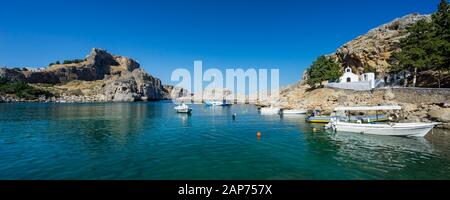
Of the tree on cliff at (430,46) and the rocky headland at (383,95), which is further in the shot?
the tree on cliff at (430,46)

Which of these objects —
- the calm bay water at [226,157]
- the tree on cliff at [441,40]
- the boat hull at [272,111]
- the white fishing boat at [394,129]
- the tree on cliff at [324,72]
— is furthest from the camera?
the tree on cliff at [324,72]

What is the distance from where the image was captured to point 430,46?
174 ft

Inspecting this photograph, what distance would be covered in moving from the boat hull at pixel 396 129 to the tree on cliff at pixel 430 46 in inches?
972

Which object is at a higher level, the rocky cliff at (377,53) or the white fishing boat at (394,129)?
the rocky cliff at (377,53)

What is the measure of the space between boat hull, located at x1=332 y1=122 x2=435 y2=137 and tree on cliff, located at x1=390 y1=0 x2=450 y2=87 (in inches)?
972

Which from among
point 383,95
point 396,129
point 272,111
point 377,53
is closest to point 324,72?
point 377,53

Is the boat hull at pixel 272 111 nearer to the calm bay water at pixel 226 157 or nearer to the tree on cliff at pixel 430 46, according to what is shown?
the tree on cliff at pixel 430 46

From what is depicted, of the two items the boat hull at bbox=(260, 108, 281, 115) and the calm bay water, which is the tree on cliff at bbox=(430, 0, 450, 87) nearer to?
the calm bay water

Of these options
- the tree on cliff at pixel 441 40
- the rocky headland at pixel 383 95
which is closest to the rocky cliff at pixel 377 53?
the rocky headland at pixel 383 95

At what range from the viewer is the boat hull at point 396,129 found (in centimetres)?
3319

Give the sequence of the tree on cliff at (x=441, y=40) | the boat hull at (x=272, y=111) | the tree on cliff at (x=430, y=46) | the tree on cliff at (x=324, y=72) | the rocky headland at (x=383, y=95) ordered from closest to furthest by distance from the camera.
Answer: the rocky headland at (x=383, y=95), the tree on cliff at (x=441, y=40), the tree on cliff at (x=430, y=46), the boat hull at (x=272, y=111), the tree on cliff at (x=324, y=72)

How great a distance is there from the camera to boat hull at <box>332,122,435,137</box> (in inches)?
1307

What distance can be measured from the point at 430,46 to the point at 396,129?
3194cm

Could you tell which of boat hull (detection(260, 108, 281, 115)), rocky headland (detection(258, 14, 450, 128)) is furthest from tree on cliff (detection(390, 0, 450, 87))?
boat hull (detection(260, 108, 281, 115))
